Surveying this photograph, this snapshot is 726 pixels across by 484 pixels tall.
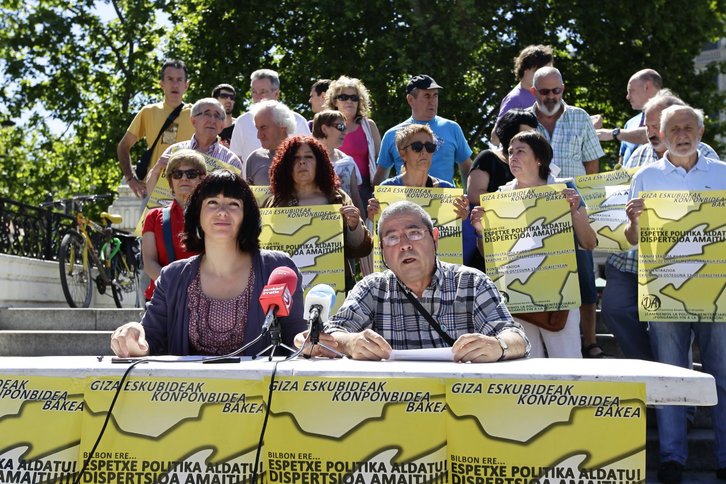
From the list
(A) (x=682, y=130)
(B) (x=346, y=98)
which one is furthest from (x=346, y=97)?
(A) (x=682, y=130)

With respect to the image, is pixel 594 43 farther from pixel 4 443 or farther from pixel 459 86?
pixel 4 443

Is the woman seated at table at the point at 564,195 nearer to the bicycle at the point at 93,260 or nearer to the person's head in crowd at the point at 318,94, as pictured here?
the person's head in crowd at the point at 318,94

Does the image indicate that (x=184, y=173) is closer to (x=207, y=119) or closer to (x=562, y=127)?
(x=207, y=119)

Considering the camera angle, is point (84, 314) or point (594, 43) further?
point (594, 43)

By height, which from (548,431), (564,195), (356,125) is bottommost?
(548,431)

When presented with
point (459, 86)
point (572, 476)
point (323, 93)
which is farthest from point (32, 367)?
point (459, 86)

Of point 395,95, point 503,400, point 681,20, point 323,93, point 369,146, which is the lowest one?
point 503,400

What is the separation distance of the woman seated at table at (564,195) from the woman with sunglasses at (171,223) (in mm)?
1813

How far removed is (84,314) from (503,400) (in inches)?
312

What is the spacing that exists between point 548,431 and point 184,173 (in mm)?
3915

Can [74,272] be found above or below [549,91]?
below

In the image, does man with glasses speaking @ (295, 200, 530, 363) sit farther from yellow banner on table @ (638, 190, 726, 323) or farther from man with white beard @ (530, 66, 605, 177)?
man with white beard @ (530, 66, 605, 177)

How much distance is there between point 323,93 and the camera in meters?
9.35

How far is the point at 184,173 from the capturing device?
20.6 feet
